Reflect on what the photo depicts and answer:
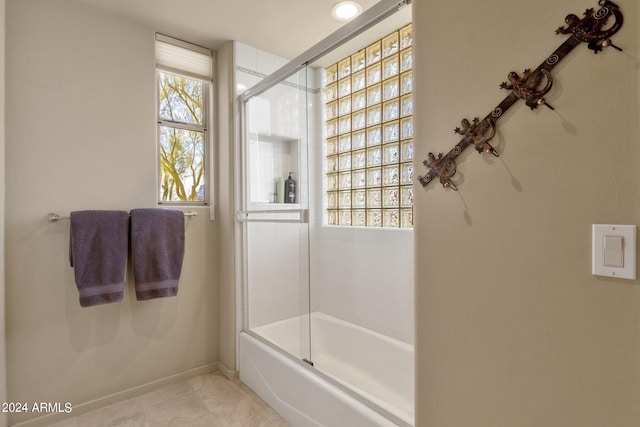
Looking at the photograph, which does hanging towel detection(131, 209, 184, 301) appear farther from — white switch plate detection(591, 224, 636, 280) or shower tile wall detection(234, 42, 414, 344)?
white switch plate detection(591, 224, 636, 280)

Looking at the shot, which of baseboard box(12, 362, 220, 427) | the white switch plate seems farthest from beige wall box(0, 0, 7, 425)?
the white switch plate

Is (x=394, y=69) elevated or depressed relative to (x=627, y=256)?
elevated

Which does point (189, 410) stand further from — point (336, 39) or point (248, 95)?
point (336, 39)

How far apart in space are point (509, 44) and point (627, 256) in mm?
582

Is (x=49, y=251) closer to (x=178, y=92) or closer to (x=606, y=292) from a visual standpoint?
(x=178, y=92)

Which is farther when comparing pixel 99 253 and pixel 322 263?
pixel 322 263

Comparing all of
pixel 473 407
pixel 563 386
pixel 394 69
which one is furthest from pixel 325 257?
pixel 563 386

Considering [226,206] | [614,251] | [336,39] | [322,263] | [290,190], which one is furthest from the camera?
[322,263]

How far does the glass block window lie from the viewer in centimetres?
197

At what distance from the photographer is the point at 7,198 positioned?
65.9 inches

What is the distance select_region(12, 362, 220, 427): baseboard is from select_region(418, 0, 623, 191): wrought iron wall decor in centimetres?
208

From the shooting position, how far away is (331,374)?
1.67 m

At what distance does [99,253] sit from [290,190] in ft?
3.81

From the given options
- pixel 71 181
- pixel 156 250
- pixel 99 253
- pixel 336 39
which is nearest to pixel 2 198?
pixel 71 181
